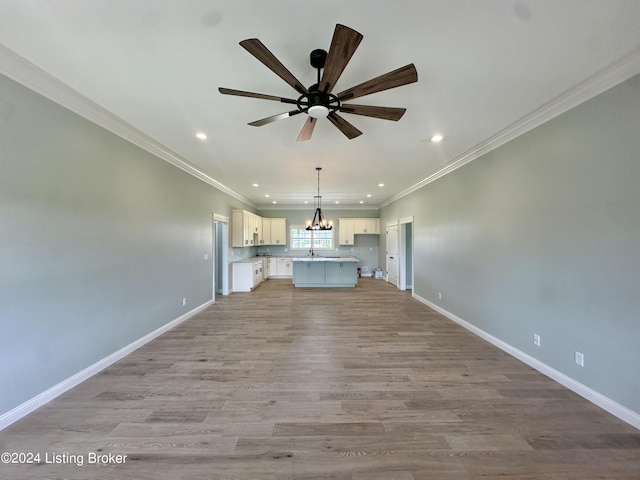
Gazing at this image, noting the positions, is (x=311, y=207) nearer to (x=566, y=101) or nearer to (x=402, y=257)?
(x=402, y=257)

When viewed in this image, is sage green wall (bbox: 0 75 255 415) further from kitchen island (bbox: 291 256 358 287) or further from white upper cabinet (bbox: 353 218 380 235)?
white upper cabinet (bbox: 353 218 380 235)

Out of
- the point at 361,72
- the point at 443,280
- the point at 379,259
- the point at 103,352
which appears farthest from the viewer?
the point at 379,259

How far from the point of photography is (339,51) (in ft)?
4.85

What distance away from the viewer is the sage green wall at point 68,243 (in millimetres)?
1924

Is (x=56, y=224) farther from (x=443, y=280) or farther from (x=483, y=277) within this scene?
(x=443, y=280)

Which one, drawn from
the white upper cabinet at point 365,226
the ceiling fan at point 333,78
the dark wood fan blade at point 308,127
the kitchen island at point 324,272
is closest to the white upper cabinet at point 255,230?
the kitchen island at point 324,272

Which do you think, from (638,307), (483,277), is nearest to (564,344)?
(638,307)

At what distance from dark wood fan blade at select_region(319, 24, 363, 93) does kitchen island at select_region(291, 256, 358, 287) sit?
605 centimetres

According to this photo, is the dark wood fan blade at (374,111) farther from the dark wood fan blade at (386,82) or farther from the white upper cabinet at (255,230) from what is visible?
the white upper cabinet at (255,230)

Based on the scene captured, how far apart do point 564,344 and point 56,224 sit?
4.94 meters

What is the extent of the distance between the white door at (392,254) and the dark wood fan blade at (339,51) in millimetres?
6284

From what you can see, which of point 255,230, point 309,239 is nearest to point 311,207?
point 309,239

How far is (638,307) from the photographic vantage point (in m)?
1.90

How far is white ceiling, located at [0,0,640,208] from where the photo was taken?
5.00 feet
